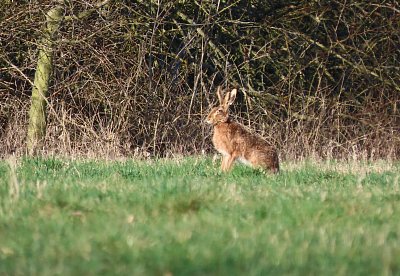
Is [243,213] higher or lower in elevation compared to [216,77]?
lower

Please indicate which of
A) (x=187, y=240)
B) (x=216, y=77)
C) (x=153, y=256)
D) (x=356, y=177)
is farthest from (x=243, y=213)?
(x=216, y=77)

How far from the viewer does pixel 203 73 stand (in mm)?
15562

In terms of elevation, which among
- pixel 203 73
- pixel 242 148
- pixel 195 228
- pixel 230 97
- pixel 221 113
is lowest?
pixel 195 228

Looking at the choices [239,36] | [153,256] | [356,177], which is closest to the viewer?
[153,256]

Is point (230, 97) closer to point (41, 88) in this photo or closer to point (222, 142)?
point (222, 142)

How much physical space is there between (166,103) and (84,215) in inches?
397

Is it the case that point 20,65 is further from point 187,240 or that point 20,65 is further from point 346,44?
point 187,240

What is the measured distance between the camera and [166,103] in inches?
616

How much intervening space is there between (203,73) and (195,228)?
34.4 ft

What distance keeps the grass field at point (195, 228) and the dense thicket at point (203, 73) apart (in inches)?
274

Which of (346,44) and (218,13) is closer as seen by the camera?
(218,13)

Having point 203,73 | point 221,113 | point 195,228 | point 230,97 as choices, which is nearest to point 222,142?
point 221,113

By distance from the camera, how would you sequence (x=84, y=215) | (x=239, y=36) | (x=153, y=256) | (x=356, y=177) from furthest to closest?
(x=239, y=36) < (x=356, y=177) < (x=84, y=215) < (x=153, y=256)

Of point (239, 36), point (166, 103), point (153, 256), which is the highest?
point (239, 36)
